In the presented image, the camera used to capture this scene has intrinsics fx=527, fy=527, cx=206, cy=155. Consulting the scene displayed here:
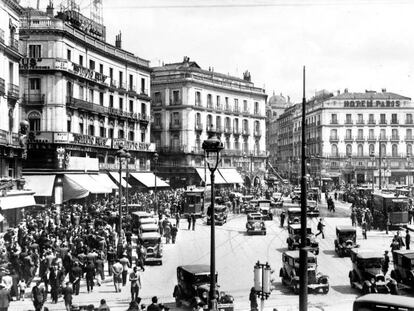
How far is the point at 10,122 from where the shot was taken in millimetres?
34312

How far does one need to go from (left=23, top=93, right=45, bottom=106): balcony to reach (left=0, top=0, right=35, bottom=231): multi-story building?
276 inches

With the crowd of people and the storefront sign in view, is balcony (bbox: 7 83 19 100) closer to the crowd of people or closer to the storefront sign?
the crowd of people

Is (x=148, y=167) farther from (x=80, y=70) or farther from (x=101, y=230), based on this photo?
(x=101, y=230)

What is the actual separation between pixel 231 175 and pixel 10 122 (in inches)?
1498

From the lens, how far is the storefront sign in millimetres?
87250

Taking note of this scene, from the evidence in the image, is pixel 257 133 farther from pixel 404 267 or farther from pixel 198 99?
pixel 404 267

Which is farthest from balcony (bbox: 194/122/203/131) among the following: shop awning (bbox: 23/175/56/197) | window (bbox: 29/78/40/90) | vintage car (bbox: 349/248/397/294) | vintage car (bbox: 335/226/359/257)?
vintage car (bbox: 349/248/397/294)

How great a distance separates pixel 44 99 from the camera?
42.5 m

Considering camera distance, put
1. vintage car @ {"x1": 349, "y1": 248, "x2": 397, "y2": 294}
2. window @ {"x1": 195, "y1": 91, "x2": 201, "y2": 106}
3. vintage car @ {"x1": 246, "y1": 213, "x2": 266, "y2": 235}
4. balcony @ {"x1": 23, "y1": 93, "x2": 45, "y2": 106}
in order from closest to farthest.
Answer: vintage car @ {"x1": 349, "y1": 248, "x2": 397, "y2": 294} → vintage car @ {"x1": 246, "y1": 213, "x2": 266, "y2": 235} → balcony @ {"x1": 23, "y1": 93, "x2": 45, "y2": 106} → window @ {"x1": 195, "y1": 91, "x2": 201, "y2": 106}

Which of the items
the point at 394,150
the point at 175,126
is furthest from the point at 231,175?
the point at 394,150

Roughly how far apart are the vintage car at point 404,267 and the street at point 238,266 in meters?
1.93

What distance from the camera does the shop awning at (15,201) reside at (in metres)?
29.9

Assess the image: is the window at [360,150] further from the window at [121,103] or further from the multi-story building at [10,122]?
the multi-story building at [10,122]

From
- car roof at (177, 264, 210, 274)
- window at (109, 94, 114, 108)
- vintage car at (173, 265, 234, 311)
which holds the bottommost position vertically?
vintage car at (173, 265, 234, 311)
